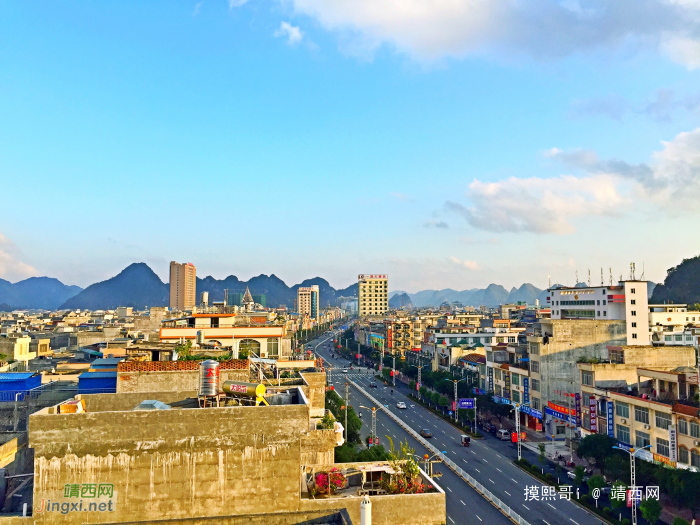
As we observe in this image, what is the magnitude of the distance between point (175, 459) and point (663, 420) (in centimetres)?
4455

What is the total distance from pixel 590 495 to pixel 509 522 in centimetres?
953

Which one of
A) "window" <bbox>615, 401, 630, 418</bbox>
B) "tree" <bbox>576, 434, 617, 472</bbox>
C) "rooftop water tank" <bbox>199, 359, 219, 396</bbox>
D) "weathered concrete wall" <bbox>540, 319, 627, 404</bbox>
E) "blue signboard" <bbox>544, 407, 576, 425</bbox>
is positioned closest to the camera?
"rooftop water tank" <bbox>199, 359, 219, 396</bbox>

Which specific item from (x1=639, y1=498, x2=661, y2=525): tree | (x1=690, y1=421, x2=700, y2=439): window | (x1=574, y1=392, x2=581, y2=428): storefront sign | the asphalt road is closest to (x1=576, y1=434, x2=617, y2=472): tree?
the asphalt road

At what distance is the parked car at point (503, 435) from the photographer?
7025 centimetres

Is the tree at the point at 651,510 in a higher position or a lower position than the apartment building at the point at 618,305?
lower

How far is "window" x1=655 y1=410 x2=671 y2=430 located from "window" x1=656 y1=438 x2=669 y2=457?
1128mm

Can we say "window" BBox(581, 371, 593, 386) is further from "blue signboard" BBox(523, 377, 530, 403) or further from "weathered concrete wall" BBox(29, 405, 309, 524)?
"weathered concrete wall" BBox(29, 405, 309, 524)

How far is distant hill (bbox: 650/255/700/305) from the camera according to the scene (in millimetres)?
159375

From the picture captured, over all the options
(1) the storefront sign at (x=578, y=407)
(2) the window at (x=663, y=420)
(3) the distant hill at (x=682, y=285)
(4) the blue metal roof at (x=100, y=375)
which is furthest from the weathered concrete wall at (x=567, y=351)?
(3) the distant hill at (x=682, y=285)

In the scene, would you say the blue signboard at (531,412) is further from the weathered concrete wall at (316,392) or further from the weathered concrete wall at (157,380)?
the weathered concrete wall at (157,380)

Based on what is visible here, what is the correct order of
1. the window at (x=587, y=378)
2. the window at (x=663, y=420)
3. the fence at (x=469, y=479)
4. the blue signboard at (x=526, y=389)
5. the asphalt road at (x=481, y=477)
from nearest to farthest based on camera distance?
the fence at (x=469, y=479), the asphalt road at (x=481, y=477), the window at (x=663, y=420), the window at (x=587, y=378), the blue signboard at (x=526, y=389)

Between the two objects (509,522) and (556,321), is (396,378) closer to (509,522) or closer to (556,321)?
(556,321)

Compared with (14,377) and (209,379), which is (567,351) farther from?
(209,379)

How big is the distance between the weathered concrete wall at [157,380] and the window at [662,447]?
3790cm
